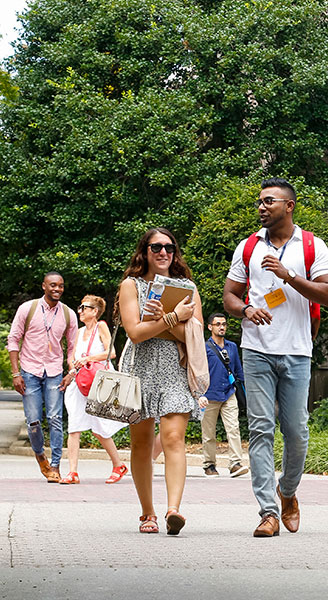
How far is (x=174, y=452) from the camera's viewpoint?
6312mm

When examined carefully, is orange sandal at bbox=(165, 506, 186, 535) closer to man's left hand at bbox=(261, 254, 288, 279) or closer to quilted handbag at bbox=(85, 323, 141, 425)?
quilted handbag at bbox=(85, 323, 141, 425)

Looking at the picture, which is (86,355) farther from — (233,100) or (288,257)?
(233,100)

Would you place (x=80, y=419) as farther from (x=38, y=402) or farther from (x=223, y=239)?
(x=223, y=239)

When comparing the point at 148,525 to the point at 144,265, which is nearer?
the point at 148,525

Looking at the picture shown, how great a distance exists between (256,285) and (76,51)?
57.8 ft

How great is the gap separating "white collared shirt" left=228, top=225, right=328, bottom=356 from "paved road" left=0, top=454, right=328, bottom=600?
45.7 inches

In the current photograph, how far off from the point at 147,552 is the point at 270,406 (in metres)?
1.30

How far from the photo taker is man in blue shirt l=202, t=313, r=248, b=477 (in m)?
12.6

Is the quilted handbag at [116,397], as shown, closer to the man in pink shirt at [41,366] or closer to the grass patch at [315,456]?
the man in pink shirt at [41,366]

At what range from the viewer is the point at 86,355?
1106 cm

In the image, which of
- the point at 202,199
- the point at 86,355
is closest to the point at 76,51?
the point at 202,199

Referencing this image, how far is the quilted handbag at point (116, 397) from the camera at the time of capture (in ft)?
20.4

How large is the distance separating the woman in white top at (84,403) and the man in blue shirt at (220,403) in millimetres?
1816

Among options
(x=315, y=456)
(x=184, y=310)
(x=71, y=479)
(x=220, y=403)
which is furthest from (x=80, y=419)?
(x=184, y=310)
